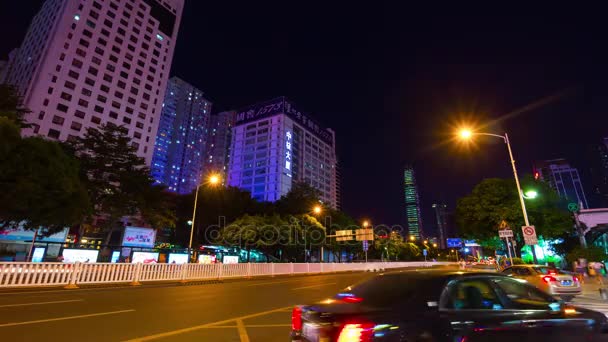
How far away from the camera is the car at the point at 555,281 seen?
36.3 feet

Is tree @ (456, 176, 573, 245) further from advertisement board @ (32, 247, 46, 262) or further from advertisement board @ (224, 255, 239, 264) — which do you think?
advertisement board @ (32, 247, 46, 262)

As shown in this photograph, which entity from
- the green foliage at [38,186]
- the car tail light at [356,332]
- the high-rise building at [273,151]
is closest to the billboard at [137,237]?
the green foliage at [38,186]

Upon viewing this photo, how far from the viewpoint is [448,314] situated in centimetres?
320

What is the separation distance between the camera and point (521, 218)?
29438 mm

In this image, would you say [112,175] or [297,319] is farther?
[112,175]

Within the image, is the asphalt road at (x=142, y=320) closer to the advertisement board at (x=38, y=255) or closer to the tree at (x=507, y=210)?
the advertisement board at (x=38, y=255)

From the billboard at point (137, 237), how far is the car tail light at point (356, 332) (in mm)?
36611

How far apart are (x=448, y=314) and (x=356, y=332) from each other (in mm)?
1107

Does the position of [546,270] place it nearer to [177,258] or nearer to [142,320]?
[142,320]

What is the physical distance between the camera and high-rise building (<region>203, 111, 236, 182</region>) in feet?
521

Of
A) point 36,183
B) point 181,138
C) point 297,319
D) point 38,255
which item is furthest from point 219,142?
point 297,319

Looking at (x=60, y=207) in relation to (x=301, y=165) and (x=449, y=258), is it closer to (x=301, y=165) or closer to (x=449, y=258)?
(x=301, y=165)

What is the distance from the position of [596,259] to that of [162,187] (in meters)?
40.3

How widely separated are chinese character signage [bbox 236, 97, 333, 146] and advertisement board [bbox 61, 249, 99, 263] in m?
98.0
